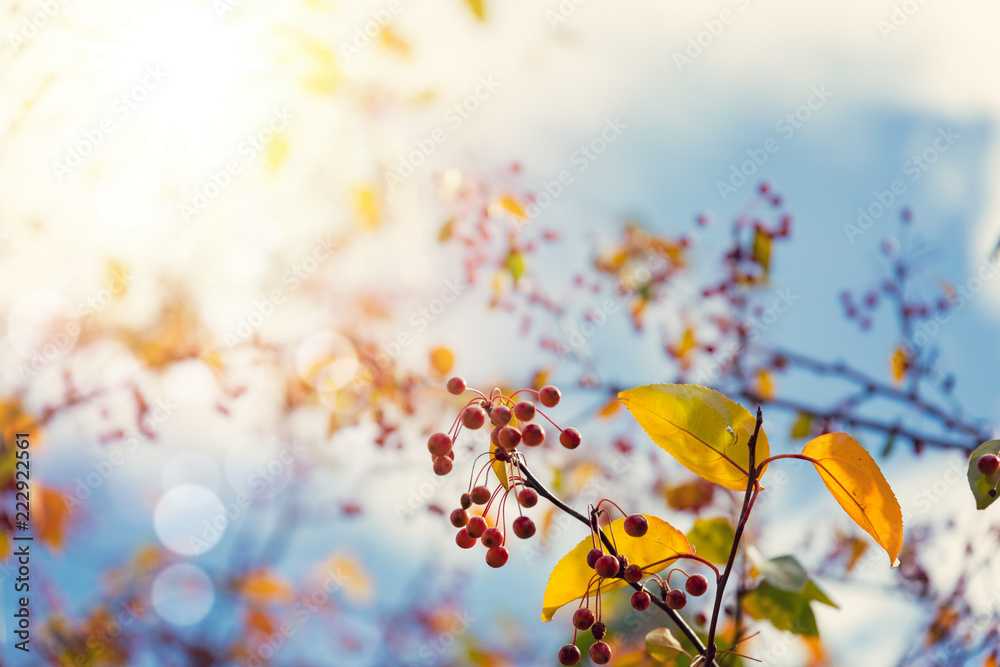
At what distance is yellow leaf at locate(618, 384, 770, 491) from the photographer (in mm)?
1077

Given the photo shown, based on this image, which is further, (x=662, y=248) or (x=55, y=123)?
(x=662, y=248)

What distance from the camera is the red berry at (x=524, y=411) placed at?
Result: 119 centimetres

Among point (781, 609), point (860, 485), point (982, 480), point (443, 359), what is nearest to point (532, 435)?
point (860, 485)

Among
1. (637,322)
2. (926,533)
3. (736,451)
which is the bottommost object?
(926,533)

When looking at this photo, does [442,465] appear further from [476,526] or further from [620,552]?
[620,552]

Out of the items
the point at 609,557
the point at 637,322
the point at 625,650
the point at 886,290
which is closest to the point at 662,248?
the point at 637,322

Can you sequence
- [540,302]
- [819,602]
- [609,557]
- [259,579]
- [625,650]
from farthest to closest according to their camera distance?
[259,579] < [540,302] < [625,650] < [819,602] < [609,557]

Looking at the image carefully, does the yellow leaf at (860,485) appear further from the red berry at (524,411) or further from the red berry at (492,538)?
the red berry at (492,538)

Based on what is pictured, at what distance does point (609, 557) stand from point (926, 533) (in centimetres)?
405

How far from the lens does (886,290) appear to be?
351cm

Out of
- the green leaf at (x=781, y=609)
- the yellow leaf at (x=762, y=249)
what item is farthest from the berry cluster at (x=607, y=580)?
the yellow leaf at (x=762, y=249)

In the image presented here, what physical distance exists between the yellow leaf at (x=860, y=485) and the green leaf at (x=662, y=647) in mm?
437

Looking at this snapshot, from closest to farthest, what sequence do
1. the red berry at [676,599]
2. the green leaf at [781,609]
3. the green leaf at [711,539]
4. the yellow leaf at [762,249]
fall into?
the red berry at [676,599]
the green leaf at [711,539]
the green leaf at [781,609]
the yellow leaf at [762,249]

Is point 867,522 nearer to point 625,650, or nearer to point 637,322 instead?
point 625,650
